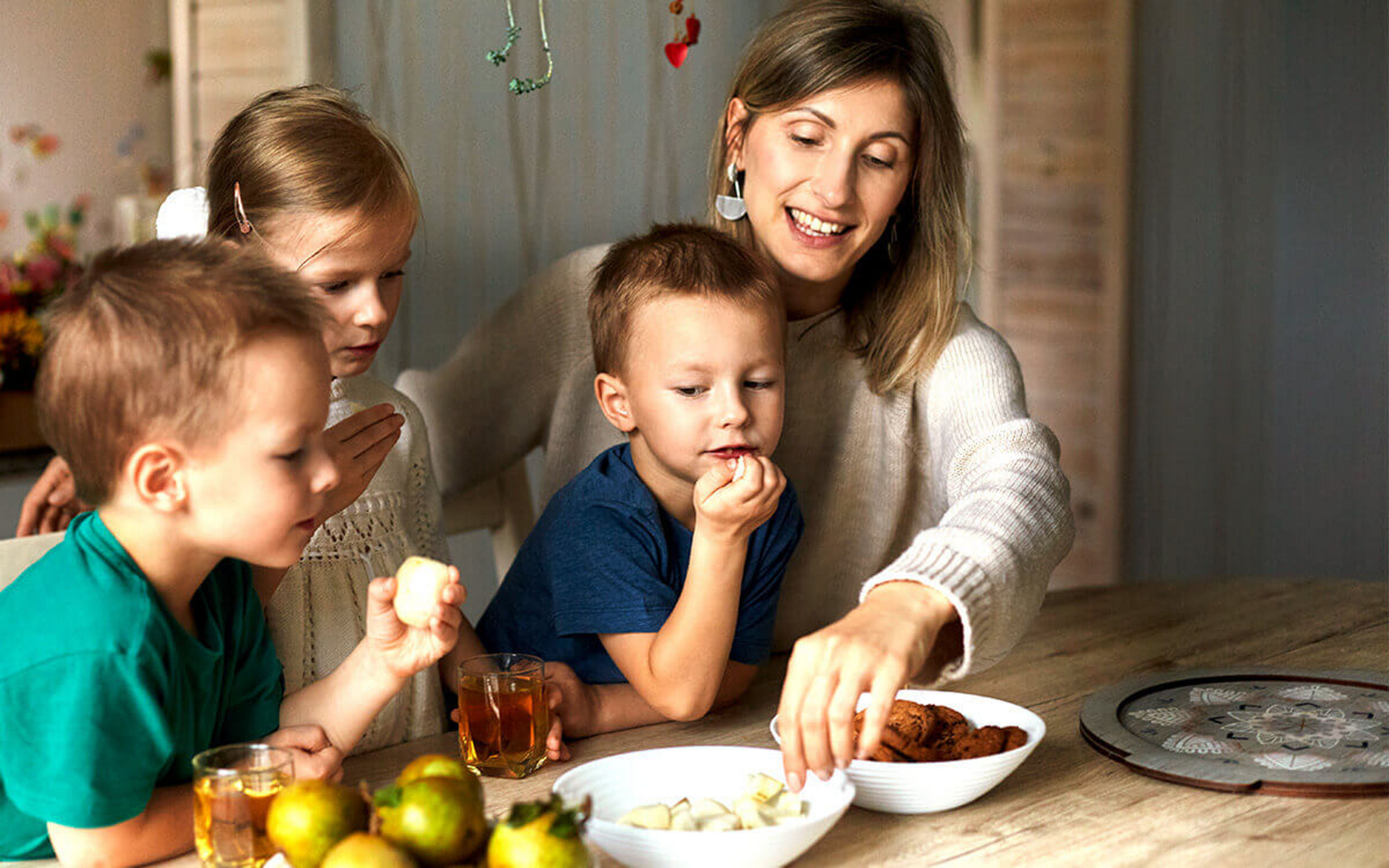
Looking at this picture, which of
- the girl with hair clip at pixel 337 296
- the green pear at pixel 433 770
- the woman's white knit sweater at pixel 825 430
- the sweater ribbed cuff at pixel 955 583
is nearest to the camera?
the green pear at pixel 433 770

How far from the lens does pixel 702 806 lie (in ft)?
3.60

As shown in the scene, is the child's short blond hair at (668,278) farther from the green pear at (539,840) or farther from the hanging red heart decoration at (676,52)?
the green pear at (539,840)

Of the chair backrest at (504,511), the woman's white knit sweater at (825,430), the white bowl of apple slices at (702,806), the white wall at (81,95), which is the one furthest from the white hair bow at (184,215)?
the white wall at (81,95)

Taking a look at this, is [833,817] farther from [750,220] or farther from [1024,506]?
[750,220]

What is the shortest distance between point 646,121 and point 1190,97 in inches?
74.8

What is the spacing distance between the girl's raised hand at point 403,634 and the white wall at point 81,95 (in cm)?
201

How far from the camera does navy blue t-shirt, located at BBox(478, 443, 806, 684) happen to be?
1466mm

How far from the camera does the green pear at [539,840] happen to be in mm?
890

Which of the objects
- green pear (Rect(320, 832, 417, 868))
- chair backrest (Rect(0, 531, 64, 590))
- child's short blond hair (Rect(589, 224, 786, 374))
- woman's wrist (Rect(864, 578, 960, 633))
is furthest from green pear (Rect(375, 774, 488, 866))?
child's short blond hair (Rect(589, 224, 786, 374))

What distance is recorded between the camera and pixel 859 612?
3.87 ft

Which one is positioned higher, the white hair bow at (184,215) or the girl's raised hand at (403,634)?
the white hair bow at (184,215)

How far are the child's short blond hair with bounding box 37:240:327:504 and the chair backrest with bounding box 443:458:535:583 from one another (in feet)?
3.67

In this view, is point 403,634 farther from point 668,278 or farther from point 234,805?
point 668,278

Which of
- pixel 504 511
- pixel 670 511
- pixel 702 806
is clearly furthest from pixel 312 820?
pixel 504 511
